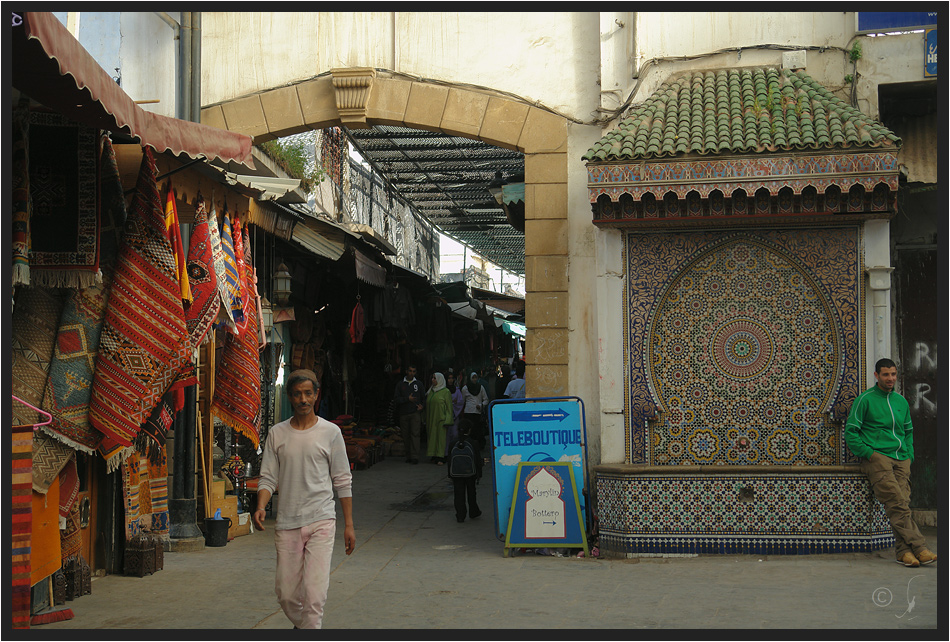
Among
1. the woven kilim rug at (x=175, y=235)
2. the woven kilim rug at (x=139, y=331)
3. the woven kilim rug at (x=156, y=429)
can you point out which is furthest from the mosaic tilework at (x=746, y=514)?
the woven kilim rug at (x=139, y=331)

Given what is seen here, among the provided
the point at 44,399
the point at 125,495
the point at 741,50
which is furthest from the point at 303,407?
the point at 741,50

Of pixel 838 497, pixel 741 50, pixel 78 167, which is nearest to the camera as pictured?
pixel 78 167

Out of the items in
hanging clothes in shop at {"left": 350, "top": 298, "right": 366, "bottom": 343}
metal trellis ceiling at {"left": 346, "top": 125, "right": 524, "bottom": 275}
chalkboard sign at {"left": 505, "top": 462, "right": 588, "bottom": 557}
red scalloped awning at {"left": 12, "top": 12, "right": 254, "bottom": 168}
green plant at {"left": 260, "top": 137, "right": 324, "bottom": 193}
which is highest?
metal trellis ceiling at {"left": 346, "top": 125, "right": 524, "bottom": 275}

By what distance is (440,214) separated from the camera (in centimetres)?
2562

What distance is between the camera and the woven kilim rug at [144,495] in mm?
7461

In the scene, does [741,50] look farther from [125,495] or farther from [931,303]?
[125,495]

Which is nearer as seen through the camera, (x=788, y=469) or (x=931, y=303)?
(x=788, y=469)

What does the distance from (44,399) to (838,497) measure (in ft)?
21.2

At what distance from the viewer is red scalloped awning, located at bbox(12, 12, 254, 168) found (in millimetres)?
4121

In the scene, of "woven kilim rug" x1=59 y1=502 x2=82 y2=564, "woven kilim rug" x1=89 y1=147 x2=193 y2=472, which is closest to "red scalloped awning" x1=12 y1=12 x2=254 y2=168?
"woven kilim rug" x1=89 y1=147 x2=193 y2=472

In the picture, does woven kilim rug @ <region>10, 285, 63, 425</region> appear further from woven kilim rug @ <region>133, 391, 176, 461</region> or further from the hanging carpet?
woven kilim rug @ <region>133, 391, 176, 461</region>

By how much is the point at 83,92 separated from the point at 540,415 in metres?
5.49

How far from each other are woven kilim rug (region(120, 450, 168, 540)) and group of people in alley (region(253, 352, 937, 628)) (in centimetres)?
148

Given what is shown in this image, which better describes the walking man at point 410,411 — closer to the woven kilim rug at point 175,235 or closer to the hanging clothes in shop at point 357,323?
the hanging clothes in shop at point 357,323
